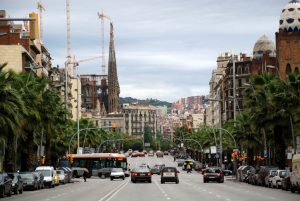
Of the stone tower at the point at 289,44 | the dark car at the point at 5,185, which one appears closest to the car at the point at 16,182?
the dark car at the point at 5,185

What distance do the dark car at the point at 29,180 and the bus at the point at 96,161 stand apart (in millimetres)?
39265

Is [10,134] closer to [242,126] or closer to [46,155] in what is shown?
[46,155]

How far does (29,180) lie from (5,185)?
12226mm

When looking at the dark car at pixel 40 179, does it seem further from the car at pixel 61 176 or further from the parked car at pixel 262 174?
the parked car at pixel 262 174

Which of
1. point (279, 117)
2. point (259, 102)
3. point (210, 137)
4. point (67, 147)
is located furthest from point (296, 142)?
point (210, 137)

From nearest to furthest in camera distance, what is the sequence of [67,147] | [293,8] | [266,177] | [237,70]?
[266,177], [67,147], [293,8], [237,70]

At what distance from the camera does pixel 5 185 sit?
48.7 metres

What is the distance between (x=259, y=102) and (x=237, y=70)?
103 metres

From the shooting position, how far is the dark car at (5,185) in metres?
47.7

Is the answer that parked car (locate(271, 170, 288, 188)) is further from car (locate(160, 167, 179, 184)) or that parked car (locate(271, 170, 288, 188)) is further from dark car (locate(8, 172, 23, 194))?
dark car (locate(8, 172, 23, 194))

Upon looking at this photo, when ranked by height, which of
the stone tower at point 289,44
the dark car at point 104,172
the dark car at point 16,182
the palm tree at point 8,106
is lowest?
the dark car at point 104,172

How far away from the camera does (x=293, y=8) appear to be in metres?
124

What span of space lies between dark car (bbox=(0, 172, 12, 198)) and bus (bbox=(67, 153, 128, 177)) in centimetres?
5102

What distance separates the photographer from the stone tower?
119 meters
